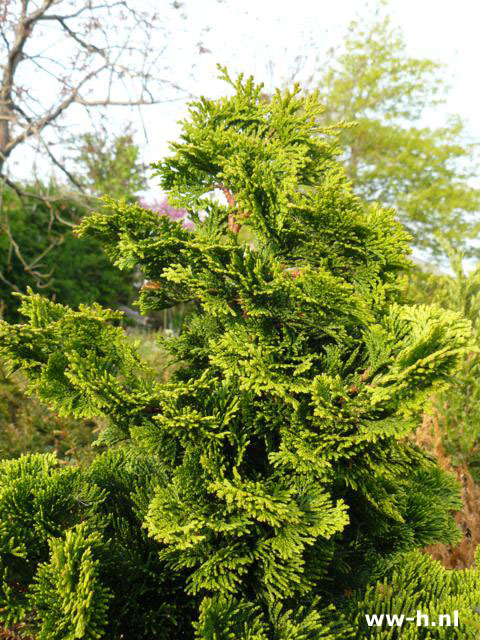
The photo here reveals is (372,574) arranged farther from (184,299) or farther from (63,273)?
(63,273)

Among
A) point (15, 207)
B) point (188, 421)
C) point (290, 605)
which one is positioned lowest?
point (290, 605)

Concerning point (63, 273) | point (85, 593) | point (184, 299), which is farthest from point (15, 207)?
point (85, 593)

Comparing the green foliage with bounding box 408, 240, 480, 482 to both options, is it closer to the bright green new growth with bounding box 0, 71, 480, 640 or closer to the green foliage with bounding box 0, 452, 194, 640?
the bright green new growth with bounding box 0, 71, 480, 640

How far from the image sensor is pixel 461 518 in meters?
3.64

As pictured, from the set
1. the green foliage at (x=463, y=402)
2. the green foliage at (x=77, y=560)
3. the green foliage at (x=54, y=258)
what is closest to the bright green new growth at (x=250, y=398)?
the green foliage at (x=77, y=560)

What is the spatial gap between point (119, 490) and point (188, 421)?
0.83 m

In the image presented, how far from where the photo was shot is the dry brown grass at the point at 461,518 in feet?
10.5

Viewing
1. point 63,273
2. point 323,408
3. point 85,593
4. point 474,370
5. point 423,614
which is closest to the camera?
point 85,593

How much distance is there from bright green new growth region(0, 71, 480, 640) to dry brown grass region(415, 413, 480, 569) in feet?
4.22

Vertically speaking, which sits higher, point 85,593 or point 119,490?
point 119,490

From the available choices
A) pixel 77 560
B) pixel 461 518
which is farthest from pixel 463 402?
pixel 77 560

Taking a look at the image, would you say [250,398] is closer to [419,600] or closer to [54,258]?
[419,600]

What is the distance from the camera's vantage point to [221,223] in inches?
80.6

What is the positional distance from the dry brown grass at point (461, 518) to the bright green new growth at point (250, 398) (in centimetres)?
129
